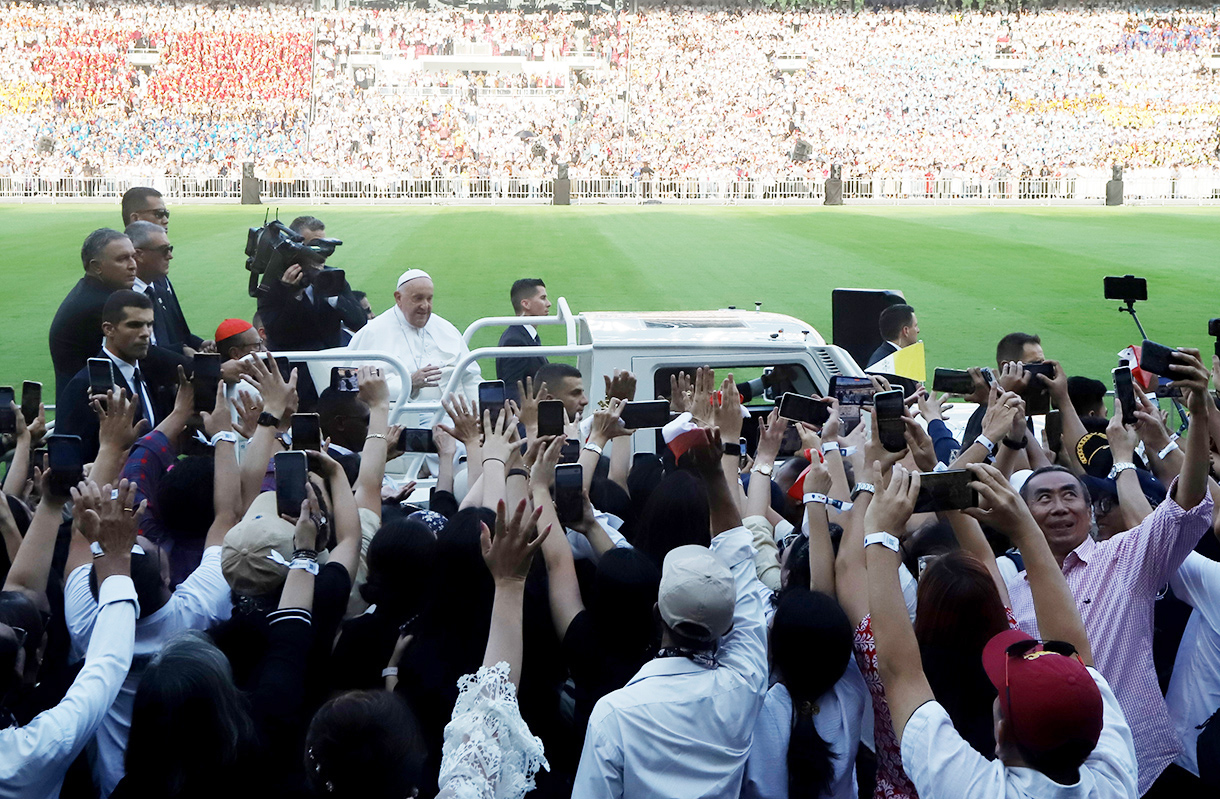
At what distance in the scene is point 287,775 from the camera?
2.97m

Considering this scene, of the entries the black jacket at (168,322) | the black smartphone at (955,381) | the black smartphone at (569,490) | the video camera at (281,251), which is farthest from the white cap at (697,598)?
the video camera at (281,251)

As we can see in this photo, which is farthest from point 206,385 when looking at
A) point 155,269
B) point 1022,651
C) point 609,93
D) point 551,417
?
point 609,93

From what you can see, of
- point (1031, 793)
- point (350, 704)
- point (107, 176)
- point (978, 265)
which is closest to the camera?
point (1031, 793)

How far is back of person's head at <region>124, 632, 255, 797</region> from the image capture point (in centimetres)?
270

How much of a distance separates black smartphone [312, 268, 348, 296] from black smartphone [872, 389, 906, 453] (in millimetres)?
4794

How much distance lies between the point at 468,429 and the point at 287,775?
166cm

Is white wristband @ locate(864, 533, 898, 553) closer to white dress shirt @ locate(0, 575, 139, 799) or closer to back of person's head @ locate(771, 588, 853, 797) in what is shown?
back of person's head @ locate(771, 588, 853, 797)

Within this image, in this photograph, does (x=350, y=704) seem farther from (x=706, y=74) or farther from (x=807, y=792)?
(x=706, y=74)

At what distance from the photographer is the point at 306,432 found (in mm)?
4035

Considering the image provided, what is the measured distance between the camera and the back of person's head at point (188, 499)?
13.4 feet

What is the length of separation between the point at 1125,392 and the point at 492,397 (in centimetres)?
263

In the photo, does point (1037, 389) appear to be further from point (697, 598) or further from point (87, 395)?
point (87, 395)

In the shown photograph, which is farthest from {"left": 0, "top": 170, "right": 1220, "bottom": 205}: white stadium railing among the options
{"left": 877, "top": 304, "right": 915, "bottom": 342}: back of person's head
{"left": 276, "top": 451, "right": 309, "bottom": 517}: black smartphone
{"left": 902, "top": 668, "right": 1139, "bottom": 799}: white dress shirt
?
{"left": 902, "top": 668, "right": 1139, "bottom": 799}: white dress shirt

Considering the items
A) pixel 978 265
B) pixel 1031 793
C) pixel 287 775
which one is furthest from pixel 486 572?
pixel 978 265
